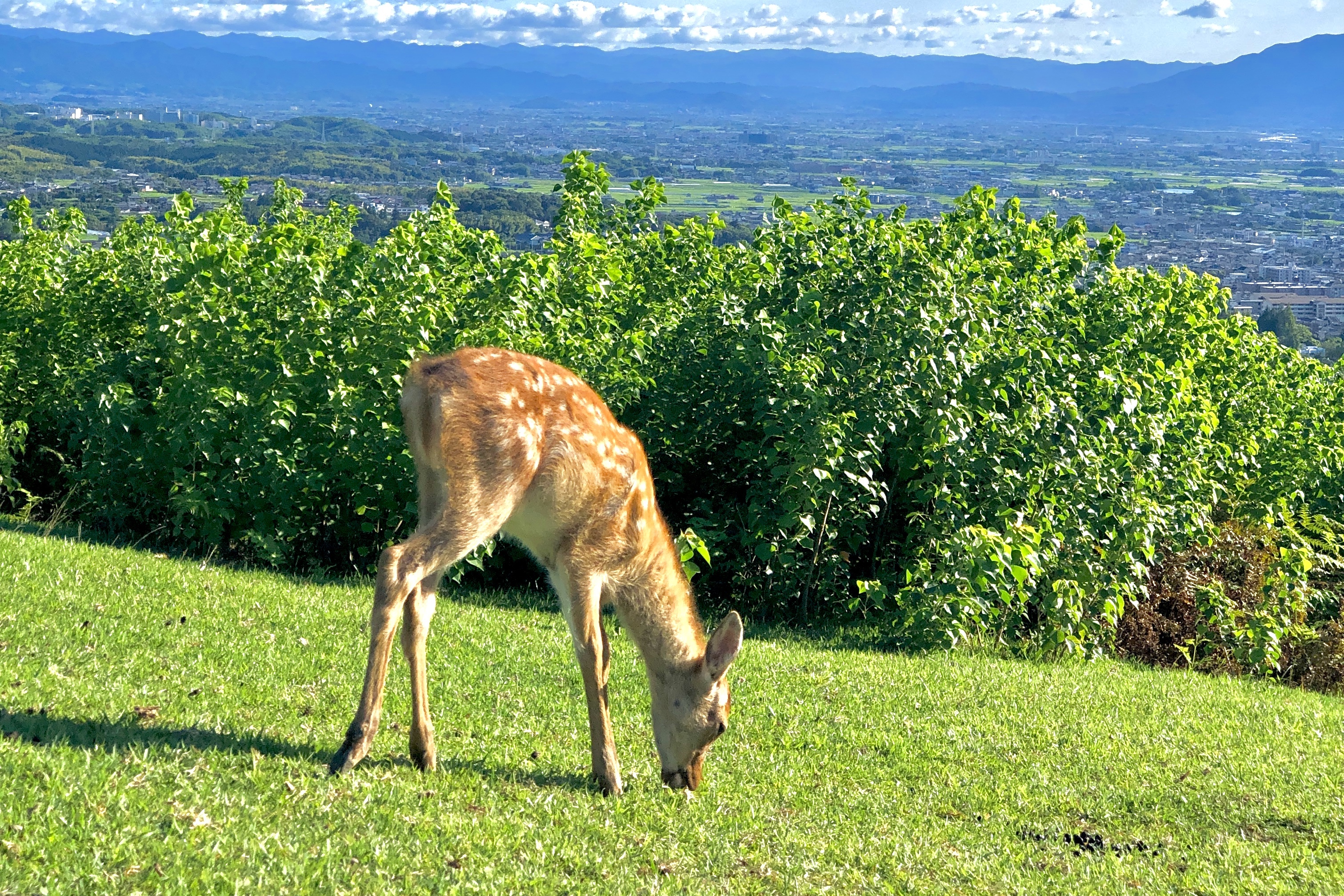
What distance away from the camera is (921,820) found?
25.5 ft

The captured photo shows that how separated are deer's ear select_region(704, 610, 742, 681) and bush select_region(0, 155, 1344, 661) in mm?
5392

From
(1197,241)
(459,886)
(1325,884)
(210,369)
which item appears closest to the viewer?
(459,886)

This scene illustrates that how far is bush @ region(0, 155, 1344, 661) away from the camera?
12672 mm

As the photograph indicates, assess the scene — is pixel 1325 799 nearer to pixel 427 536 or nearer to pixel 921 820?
pixel 921 820

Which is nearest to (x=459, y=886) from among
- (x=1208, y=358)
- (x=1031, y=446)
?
(x=1031, y=446)

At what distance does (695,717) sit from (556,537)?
138 centimetres

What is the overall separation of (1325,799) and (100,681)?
8.06 metres

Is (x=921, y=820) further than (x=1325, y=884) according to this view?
Yes

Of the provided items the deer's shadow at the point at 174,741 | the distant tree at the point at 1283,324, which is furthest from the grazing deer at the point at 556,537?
the distant tree at the point at 1283,324

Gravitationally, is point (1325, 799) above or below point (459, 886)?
below

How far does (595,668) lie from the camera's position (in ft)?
23.9

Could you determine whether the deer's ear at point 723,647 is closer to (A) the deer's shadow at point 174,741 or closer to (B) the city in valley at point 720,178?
(A) the deer's shadow at point 174,741

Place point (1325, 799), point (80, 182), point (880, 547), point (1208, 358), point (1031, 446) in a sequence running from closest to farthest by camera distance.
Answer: point (1325, 799) → point (1031, 446) → point (880, 547) → point (1208, 358) → point (80, 182)

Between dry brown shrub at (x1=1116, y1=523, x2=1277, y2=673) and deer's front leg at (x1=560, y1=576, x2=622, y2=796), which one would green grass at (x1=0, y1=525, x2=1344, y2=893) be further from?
dry brown shrub at (x1=1116, y1=523, x2=1277, y2=673)
